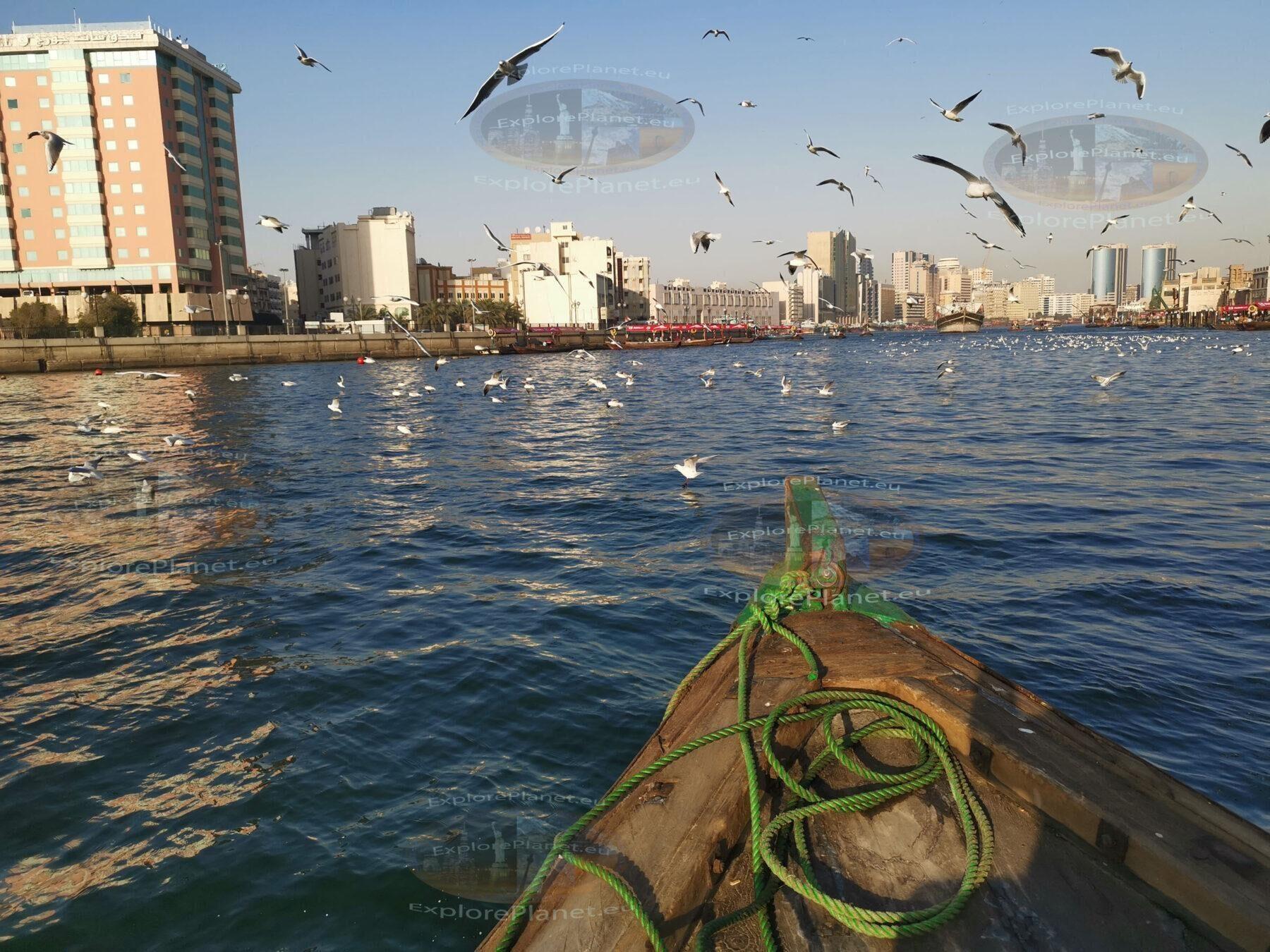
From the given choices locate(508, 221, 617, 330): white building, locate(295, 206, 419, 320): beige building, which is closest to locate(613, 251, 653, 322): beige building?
Result: locate(508, 221, 617, 330): white building

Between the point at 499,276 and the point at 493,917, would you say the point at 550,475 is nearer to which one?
the point at 493,917

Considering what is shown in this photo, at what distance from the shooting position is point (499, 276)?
545 feet

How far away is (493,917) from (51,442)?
2846cm

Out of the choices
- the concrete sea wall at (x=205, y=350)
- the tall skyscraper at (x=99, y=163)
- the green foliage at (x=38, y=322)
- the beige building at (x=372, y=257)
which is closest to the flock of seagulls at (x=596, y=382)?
the concrete sea wall at (x=205, y=350)

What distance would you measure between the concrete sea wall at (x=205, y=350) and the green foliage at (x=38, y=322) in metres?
4.31

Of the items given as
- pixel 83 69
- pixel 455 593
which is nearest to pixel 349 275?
pixel 83 69

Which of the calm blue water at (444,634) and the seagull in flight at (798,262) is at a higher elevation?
the seagull in flight at (798,262)

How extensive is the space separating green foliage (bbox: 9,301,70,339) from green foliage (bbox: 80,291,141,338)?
2.12 metres

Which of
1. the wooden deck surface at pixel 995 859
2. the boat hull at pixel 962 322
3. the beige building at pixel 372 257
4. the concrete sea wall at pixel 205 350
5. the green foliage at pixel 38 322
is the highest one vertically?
the beige building at pixel 372 257

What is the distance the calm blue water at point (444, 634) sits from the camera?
5.24 m

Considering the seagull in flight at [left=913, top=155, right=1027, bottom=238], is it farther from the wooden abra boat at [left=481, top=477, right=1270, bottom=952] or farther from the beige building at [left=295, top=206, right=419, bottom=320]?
the beige building at [left=295, top=206, right=419, bottom=320]

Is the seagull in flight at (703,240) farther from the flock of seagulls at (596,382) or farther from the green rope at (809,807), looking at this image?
the green rope at (809,807)

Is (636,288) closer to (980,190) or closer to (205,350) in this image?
(205,350)

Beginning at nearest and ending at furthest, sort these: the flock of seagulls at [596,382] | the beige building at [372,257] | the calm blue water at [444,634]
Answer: the calm blue water at [444,634] → the flock of seagulls at [596,382] → the beige building at [372,257]
